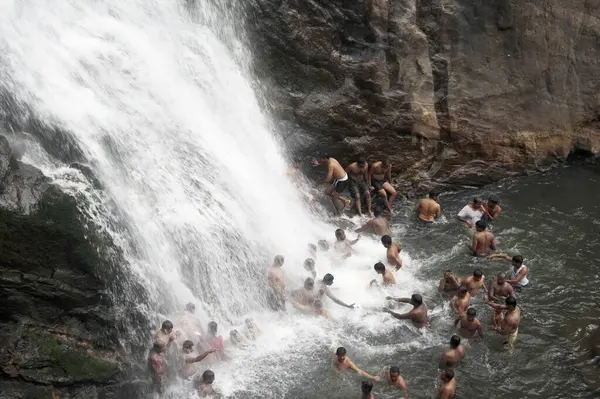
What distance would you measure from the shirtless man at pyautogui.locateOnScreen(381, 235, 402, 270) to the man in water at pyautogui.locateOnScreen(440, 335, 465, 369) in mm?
2439

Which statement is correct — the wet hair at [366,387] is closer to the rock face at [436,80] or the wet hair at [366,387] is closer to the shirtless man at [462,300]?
the shirtless man at [462,300]

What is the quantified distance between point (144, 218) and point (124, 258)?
3.14 feet

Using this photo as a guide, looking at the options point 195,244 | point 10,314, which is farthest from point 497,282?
point 10,314

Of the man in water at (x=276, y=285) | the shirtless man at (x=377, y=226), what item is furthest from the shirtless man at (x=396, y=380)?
the shirtless man at (x=377, y=226)

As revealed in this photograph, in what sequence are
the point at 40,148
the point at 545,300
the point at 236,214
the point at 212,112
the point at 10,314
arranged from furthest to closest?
the point at 212,112 < the point at 236,214 < the point at 545,300 < the point at 40,148 < the point at 10,314

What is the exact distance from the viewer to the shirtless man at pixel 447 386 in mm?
8836

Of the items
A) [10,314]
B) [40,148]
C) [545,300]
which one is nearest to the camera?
[10,314]

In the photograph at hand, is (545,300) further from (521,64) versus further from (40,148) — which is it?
(40,148)

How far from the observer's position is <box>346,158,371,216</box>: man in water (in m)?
13.9

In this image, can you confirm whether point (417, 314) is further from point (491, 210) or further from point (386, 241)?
point (491, 210)

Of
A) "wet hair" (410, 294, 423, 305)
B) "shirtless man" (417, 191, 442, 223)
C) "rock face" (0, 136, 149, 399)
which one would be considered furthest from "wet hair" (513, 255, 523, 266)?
"rock face" (0, 136, 149, 399)

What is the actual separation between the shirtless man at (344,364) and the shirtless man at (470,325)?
1834mm

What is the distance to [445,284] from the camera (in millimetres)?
11094

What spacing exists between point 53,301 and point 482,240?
808 centimetres
